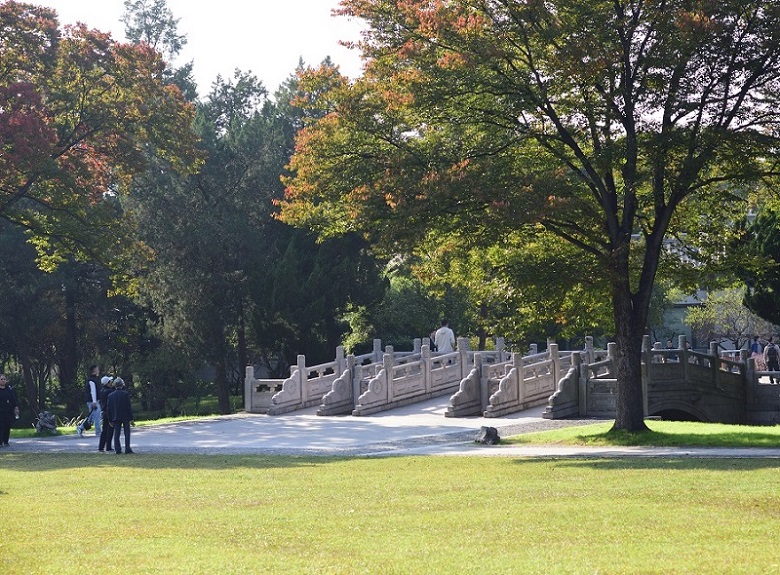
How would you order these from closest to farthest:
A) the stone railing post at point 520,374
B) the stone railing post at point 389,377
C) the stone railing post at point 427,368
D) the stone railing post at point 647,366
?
the stone railing post at point 520,374, the stone railing post at point 647,366, the stone railing post at point 389,377, the stone railing post at point 427,368

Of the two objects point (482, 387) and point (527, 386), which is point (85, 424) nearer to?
point (482, 387)

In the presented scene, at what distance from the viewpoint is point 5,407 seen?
28812mm

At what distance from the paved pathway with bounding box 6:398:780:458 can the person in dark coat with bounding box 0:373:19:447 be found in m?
0.40

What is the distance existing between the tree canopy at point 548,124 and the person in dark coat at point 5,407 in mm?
8403

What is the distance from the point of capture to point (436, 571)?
9.40 meters

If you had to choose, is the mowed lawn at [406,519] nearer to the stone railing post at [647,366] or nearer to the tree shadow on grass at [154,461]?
the tree shadow on grass at [154,461]

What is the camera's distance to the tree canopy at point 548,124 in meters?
23.2

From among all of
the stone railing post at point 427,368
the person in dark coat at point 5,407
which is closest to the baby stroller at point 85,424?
the person in dark coat at point 5,407

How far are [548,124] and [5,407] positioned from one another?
14404mm

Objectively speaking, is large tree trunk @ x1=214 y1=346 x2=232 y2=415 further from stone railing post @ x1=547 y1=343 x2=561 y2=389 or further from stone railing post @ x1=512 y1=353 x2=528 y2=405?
stone railing post @ x1=512 y1=353 x2=528 y2=405

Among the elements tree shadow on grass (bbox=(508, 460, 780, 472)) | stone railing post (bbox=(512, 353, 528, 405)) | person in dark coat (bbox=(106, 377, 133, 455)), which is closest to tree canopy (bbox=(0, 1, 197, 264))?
person in dark coat (bbox=(106, 377, 133, 455))

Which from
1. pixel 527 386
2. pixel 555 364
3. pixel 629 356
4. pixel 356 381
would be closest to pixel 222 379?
pixel 356 381

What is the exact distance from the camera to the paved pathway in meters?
23.4

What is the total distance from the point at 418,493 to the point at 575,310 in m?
13.0
